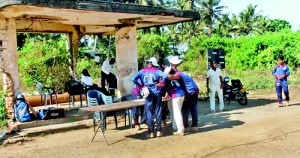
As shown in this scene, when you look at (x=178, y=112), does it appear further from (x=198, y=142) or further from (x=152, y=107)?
(x=198, y=142)

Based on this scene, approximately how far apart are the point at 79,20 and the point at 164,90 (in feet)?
16.8

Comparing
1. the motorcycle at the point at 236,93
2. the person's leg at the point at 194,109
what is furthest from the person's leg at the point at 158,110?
the motorcycle at the point at 236,93

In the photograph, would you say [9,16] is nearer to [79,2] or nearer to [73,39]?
[79,2]

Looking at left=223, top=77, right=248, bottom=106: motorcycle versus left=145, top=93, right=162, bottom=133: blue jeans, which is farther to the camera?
left=223, top=77, right=248, bottom=106: motorcycle

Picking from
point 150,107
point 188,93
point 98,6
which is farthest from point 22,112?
point 188,93

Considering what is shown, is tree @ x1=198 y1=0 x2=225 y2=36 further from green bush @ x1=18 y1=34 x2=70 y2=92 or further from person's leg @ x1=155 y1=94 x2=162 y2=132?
person's leg @ x1=155 y1=94 x2=162 y2=132

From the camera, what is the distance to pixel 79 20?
12.3 meters

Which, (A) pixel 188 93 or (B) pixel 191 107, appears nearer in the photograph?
A: (A) pixel 188 93

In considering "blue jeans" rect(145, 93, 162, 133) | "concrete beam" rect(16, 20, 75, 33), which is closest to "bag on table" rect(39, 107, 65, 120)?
"blue jeans" rect(145, 93, 162, 133)

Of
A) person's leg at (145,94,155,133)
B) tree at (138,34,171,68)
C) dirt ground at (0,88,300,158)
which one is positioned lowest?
dirt ground at (0,88,300,158)

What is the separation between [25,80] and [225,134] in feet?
33.3

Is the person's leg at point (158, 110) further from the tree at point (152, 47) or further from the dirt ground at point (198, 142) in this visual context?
the tree at point (152, 47)

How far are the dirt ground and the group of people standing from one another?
14.1 inches

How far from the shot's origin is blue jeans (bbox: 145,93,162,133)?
27.0 ft
